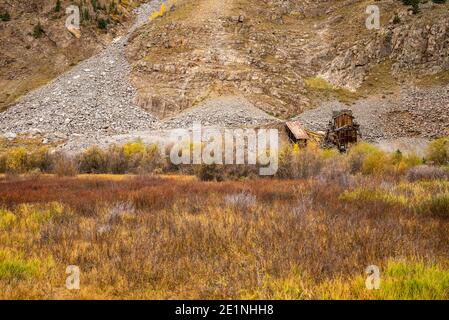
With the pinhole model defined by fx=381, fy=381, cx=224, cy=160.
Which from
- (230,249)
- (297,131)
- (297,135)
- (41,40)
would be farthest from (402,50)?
(230,249)

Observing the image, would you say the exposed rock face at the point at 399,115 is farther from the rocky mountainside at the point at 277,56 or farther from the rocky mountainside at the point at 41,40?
the rocky mountainside at the point at 41,40

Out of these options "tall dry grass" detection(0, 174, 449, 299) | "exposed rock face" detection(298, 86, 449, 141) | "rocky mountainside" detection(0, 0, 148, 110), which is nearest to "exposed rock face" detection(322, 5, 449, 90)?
"exposed rock face" detection(298, 86, 449, 141)

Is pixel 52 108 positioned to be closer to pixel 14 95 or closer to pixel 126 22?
pixel 14 95

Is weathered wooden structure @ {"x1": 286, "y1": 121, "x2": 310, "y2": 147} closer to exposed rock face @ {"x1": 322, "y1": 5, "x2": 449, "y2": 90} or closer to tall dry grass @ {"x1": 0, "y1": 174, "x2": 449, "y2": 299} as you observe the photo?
exposed rock face @ {"x1": 322, "y1": 5, "x2": 449, "y2": 90}

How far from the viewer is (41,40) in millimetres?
55469

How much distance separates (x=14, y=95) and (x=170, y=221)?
48.1 metres

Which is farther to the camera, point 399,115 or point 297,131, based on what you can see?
point 399,115

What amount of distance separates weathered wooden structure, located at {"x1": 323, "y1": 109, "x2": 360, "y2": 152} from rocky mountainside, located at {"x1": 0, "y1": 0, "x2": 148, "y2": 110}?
36.8m

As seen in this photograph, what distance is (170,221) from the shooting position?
23.9ft

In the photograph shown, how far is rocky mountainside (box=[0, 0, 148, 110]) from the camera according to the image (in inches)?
1998

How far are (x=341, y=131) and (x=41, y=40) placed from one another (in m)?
45.2

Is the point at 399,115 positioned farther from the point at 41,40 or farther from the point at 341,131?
the point at 41,40
